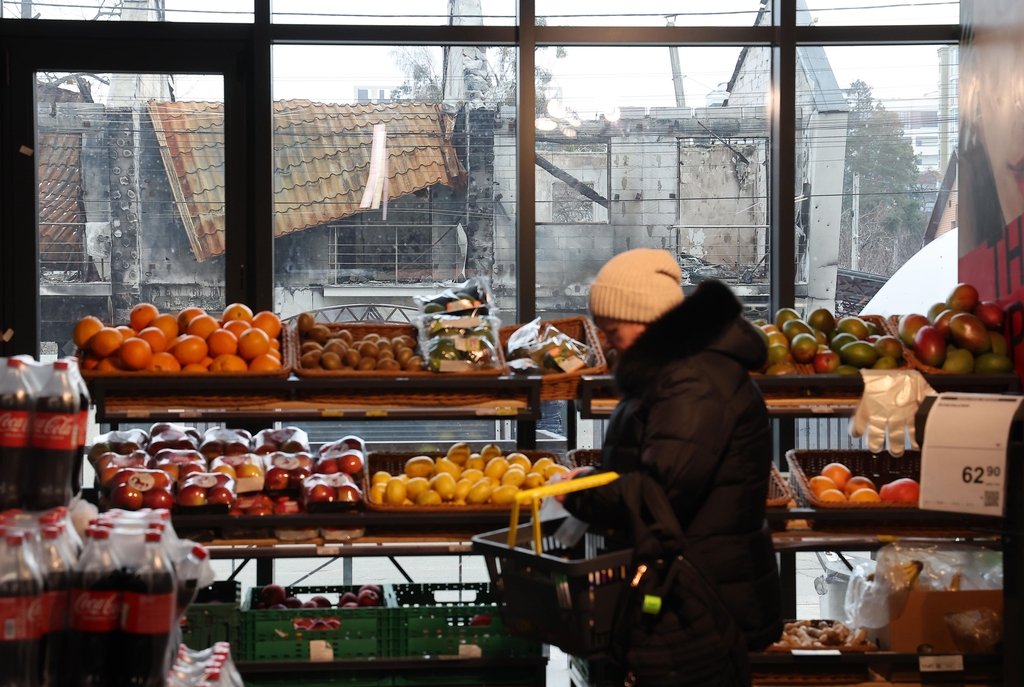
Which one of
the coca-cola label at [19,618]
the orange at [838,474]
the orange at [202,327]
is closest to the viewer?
the coca-cola label at [19,618]

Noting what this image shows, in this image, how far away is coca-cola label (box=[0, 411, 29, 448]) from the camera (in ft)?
6.14

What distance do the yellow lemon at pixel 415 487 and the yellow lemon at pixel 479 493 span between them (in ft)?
0.54

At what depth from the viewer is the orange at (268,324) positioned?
4.05 m

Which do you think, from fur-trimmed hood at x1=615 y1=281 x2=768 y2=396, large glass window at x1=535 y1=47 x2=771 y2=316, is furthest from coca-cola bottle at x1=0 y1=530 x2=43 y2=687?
large glass window at x1=535 y1=47 x2=771 y2=316

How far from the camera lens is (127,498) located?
3498 mm

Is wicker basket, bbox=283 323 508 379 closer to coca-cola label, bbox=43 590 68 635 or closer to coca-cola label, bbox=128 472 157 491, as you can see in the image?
coca-cola label, bbox=128 472 157 491

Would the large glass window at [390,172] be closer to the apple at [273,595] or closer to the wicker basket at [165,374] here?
the wicker basket at [165,374]

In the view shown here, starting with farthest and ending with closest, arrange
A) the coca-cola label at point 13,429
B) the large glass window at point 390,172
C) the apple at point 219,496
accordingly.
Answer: the large glass window at point 390,172
the apple at point 219,496
the coca-cola label at point 13,429

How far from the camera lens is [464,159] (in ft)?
15.9

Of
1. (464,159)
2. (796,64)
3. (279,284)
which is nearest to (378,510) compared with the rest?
(279,284)

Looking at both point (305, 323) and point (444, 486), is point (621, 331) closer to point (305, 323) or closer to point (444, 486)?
point (444, 486)

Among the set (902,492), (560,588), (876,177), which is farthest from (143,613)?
(876,177)

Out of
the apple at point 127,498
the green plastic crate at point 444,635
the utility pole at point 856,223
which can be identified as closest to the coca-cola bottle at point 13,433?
the apple at point 127,498

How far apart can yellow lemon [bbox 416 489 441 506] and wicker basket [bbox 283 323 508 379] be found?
449 millimetres
